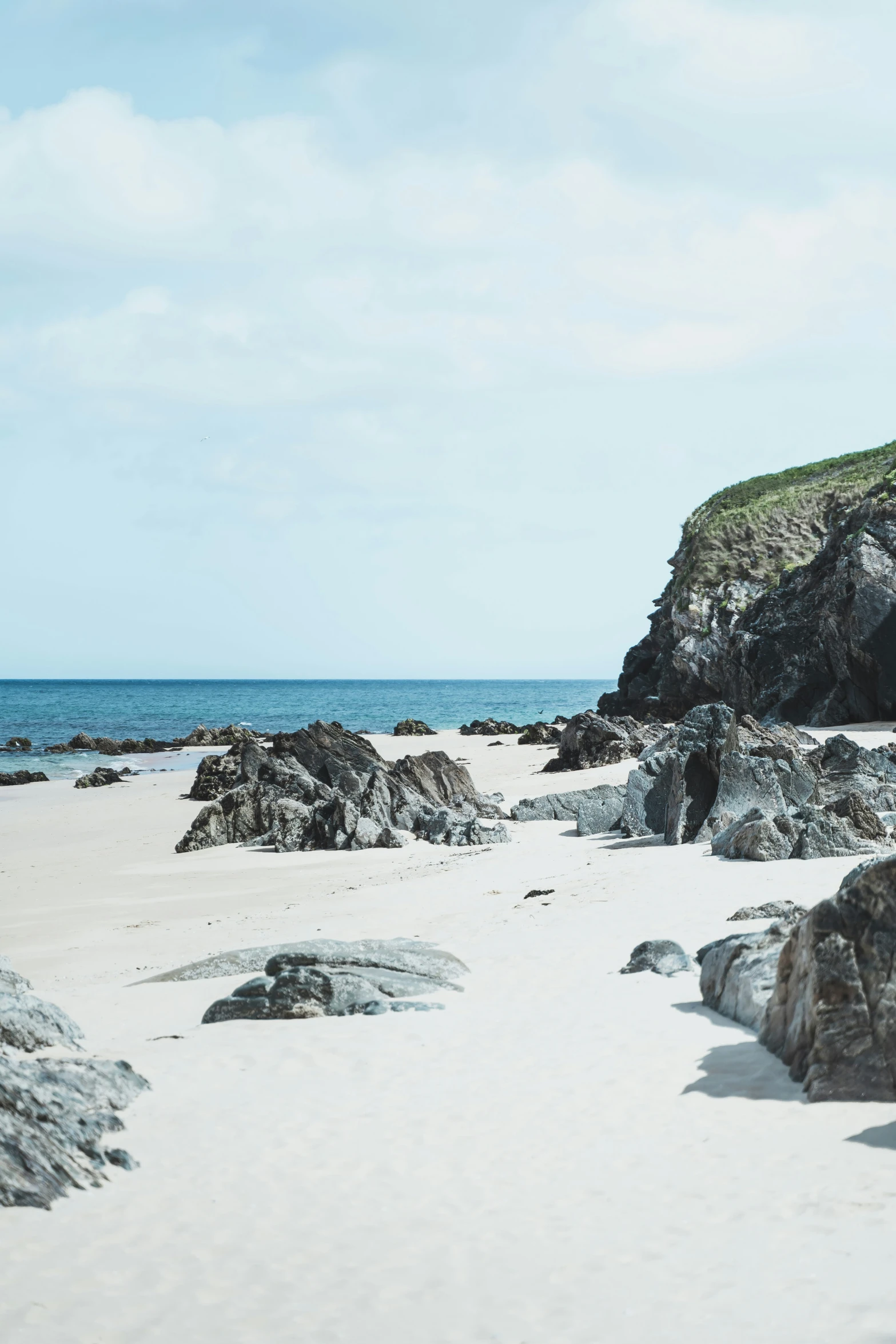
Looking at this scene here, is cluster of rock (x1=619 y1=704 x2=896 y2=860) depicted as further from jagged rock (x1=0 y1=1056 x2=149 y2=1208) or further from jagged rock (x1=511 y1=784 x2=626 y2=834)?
jagged rock (x1=0 y1=1056 x2=149 y2=1208)

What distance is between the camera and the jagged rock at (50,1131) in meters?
5.20

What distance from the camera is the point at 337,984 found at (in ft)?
28.3

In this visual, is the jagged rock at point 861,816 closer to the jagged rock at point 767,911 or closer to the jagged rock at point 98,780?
the jagged rock at point 767,911

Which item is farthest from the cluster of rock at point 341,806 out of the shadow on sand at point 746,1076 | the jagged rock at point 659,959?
the shadow on sand at point 746,1076

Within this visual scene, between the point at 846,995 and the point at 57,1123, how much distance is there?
4381 millimetres

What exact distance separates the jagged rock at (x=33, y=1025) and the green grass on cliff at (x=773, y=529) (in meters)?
45.0

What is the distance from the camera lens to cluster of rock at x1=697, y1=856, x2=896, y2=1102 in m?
5.91

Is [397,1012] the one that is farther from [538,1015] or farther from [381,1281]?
[381,1281]

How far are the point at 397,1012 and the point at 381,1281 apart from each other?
3890 millimetres

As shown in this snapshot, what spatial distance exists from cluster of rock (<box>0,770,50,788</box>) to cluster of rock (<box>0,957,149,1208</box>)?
3039cm

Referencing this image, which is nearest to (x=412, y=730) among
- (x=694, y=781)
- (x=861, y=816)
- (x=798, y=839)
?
(x=694, y=781)

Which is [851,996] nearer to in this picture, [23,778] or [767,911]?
[767,911]

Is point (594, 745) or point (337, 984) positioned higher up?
point (594, 745)

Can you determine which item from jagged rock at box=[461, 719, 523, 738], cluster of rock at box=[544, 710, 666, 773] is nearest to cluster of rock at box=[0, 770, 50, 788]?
cluster of rock at box=[544, 710, 666, 773]
